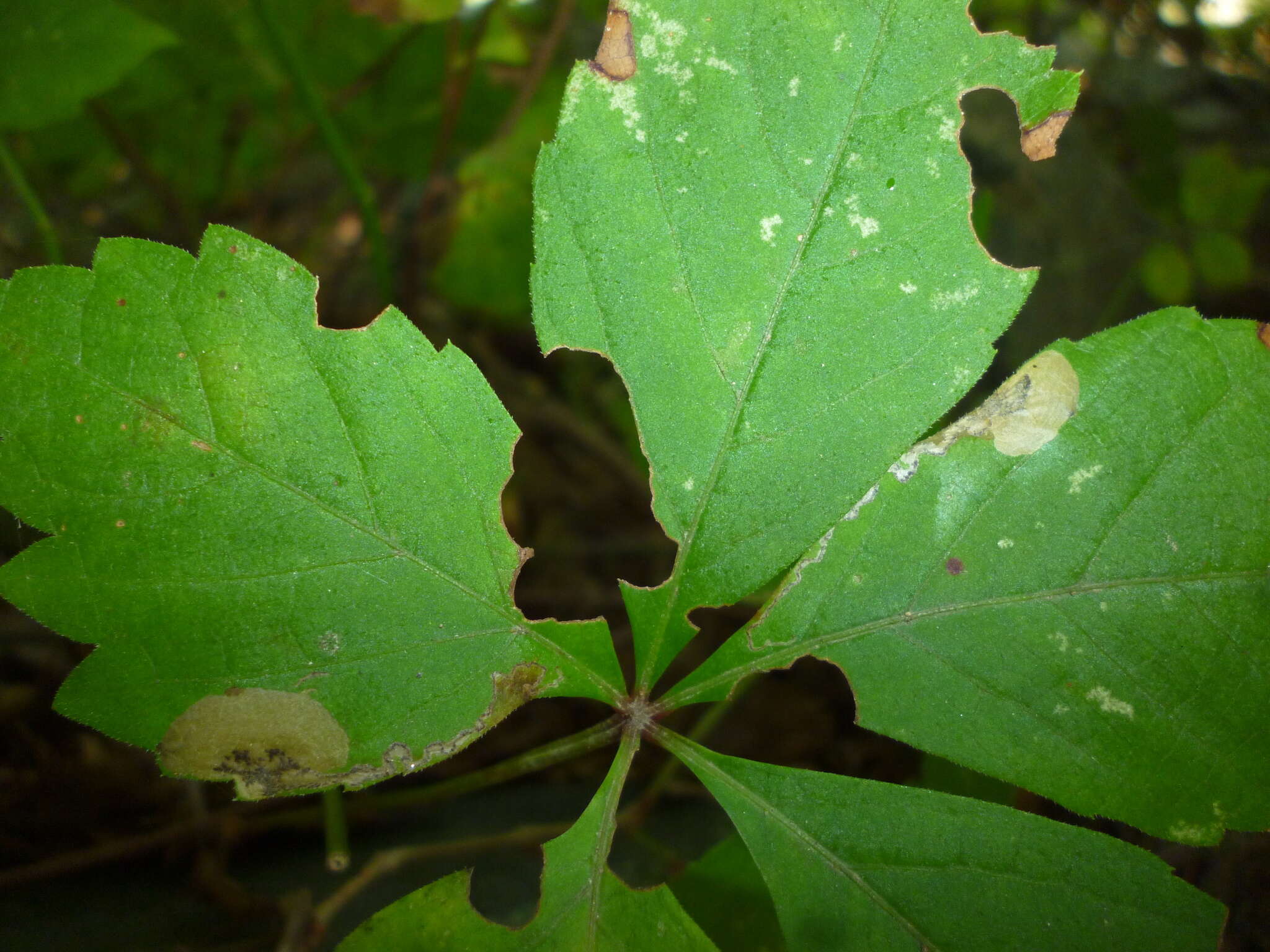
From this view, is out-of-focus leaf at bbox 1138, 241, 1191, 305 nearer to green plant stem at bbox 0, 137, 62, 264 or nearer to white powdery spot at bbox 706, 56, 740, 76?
white powdery spot at bbox 706, 56, 740, 76

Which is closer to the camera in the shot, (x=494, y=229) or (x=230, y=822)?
(x=230, y=822)

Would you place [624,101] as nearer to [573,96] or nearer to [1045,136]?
[573,96]

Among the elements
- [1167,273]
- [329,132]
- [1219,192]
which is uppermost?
[1219,192]

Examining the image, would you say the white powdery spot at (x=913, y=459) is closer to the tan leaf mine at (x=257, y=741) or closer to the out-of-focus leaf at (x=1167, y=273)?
the tan leaf mine at (x=257, y=741)

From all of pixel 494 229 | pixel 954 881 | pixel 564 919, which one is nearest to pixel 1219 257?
→ pixel 494 229

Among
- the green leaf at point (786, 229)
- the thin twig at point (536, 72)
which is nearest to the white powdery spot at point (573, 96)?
the green leaf at point (786, 229)

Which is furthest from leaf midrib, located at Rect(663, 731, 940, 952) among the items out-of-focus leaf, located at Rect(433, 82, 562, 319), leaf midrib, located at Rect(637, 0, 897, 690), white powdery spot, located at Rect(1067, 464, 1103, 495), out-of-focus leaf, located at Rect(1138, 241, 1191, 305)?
out-of-focus leaf, located at Rect(1138, 241, 1191, 305)

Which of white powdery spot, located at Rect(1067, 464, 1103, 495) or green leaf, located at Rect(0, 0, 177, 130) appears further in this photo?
green leaf, located at Rect(0, 0, 177, 130)
